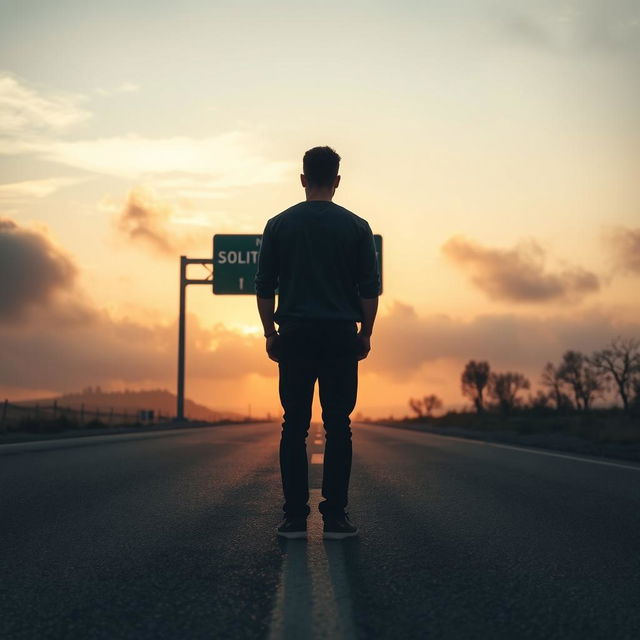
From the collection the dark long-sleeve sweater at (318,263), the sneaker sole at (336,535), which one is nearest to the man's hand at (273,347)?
the dark long-sleeve sweater at (318,263)

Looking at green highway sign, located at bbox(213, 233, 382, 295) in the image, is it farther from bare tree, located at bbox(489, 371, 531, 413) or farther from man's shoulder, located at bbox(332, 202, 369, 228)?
bare tree, located at bbox(489, 371, 531, 413)

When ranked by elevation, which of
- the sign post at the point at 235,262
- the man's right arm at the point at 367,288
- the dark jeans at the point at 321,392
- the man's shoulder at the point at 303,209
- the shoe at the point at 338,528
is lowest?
the shoe at the point at 338,528

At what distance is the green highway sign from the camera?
80.7 feet

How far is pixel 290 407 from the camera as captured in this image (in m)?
3.91

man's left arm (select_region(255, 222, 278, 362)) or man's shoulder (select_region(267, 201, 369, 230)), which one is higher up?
man's shoulder (select_region(267, 201, 369, 230))

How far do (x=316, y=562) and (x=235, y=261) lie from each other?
22.1 metres

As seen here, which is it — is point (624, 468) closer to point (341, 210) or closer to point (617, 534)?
point (617, 534)

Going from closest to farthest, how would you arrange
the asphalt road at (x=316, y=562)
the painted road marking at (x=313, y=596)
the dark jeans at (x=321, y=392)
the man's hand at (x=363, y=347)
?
the painted road marking at (x=313, y=596)
the asphalt road at (x=316, y=562)
the dark jeans at (x=321, y=392)
the man's hand at (x=363, y=347)

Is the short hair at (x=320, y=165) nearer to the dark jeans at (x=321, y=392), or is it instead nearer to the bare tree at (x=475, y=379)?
the dark jeans at (x=321, y=392)

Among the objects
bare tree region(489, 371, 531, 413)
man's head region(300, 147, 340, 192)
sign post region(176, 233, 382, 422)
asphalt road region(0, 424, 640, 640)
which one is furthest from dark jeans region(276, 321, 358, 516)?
bare tree region(489, 371, 531, 413)

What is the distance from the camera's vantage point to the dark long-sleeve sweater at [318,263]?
3.96m

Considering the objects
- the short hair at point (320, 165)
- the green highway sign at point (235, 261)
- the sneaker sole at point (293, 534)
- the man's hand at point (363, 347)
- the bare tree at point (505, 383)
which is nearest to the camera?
the sneaker sole at point (293, 534)

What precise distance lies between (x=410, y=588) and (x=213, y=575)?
0.77m

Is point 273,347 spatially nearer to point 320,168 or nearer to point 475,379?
point 320,168
